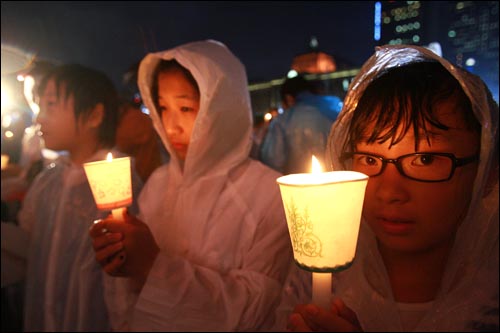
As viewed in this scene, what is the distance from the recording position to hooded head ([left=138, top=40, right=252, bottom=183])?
191 centimetres

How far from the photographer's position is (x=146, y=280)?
1.64 metres

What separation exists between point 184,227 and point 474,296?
52.9 inches

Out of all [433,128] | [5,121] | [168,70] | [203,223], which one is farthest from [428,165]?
[5,121]

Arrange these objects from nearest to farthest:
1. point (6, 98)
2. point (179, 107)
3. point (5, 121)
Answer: point (179, 107) → point (6, 98) → point (5, 121)

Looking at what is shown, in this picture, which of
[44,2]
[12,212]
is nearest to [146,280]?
[12,212]

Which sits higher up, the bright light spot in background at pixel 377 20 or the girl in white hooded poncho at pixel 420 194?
the bright light spot in background at pixel 377 20

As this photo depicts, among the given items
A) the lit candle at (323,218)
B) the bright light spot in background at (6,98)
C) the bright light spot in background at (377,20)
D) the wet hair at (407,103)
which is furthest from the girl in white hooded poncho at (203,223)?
the bright light spot in background at (6,98)

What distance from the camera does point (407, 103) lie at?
1.23m

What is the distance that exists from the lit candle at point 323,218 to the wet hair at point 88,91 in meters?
2.22

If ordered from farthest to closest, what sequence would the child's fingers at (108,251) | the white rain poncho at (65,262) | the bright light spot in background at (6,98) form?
the bright light spot in background at (6,98), the white rain poncho at (65,262), the child's fingers at (108,251)

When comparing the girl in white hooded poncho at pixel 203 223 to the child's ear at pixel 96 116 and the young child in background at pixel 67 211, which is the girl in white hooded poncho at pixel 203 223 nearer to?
the young child in background at pixel 67 211

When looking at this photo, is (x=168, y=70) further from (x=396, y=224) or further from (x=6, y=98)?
(x=6, y=98)

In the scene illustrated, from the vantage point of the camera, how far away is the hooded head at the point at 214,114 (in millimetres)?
1914

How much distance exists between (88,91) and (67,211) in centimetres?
90
